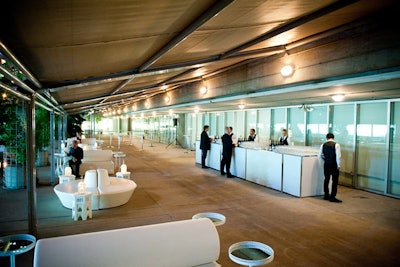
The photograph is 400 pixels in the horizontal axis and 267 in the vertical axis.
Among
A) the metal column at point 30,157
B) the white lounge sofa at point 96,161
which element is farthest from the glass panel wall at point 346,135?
the metal column at point 30,157

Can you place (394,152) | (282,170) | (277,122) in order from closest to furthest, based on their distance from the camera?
(394,152) → (282,170) → (277,122)

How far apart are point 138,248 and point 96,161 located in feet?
28.0

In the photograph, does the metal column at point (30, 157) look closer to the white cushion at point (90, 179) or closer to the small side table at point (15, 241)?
the white cushion at point (90, 179)

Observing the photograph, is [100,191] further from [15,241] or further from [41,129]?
[41,129]

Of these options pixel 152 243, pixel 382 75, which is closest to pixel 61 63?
pixel 152 243

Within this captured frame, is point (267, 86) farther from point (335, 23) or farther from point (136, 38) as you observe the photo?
point (136, 38)

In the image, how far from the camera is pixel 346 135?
30.6 feet

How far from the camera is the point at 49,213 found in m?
5.90

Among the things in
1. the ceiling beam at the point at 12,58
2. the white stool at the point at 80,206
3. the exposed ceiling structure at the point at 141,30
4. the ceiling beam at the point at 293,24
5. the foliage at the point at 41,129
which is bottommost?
the white stool at the point at 80,206

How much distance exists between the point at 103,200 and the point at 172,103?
332 inches

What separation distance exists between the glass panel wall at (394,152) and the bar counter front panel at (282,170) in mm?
2019

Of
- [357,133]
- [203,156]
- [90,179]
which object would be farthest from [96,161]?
[357,133]

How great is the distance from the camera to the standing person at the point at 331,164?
23.5 ft

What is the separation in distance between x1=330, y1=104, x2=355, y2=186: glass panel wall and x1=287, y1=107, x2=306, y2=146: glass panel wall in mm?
1422
